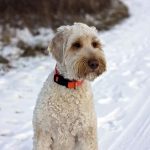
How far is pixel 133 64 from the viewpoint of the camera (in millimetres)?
9242

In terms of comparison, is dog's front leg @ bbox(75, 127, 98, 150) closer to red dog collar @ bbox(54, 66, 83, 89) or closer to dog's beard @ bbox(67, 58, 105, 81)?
red dog collar @ bbox(54, 66, 83, 89)

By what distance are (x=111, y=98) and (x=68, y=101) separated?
291cm

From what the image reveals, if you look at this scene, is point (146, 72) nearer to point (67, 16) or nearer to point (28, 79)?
point (28, 79)

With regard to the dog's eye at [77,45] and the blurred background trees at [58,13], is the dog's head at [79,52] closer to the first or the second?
the dog's eye at [77,45]

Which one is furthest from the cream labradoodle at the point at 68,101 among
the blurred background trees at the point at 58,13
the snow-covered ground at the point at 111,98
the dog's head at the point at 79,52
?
the blurred background trees at the point at 58,13

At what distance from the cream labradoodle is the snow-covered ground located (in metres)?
0.77

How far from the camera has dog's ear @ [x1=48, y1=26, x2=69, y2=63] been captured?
4.26 meters

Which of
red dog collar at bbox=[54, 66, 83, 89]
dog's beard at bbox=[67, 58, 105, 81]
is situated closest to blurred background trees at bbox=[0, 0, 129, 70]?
red dog collar at bbox=[54, 66, 83, 89]

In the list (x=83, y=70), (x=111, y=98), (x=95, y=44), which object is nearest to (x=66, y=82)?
(x=83, y=70)

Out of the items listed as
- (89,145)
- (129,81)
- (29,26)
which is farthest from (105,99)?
(29,26)

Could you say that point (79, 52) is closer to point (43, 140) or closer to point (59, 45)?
point (59, 45)

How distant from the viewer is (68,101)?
4.39 meters

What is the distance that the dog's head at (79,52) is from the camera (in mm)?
4117

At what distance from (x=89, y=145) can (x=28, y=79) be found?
12.8 ft
